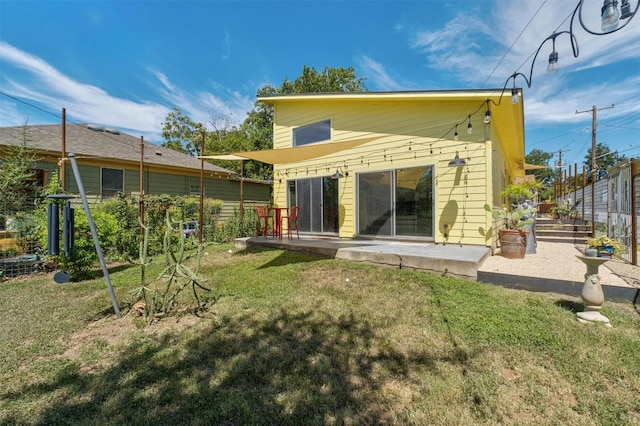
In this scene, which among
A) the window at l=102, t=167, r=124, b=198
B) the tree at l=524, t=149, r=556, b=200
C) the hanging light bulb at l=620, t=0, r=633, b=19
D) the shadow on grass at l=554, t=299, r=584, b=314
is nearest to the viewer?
the hanging light bulb at l=620, t=0, r=633, b=19

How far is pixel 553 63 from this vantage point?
379cm

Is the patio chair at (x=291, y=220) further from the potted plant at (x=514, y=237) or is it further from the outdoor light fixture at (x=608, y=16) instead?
the outdoor light fixture at (x=608, y=16)

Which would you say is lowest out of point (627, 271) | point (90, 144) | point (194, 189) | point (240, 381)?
point (240, 381)

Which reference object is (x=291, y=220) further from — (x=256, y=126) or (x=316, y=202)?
(x=256, y=126)

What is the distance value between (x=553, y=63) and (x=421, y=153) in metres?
3.15

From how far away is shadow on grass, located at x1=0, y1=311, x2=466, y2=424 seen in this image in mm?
1802

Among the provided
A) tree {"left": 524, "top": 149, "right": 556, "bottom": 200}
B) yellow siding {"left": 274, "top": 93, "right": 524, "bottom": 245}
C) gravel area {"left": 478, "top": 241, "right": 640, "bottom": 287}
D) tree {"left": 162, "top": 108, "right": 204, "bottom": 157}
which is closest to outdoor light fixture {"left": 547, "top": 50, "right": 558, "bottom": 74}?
yellow siding {"left": 274, "top": 93, "right": 524, "bottom": 245}

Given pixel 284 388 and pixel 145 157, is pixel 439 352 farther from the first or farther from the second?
pixel 145 157

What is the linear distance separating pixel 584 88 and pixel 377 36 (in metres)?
8.25

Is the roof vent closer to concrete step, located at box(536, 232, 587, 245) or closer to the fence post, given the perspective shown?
the fence post

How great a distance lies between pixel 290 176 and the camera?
920cm

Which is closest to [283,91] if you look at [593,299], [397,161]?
[397,161]

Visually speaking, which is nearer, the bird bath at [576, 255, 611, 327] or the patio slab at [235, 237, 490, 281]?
the bird bath at [576, 255, 611, 327]

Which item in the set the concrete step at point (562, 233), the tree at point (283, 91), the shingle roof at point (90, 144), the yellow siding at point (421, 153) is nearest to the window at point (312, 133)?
the yellow siding at point (421, 153)
